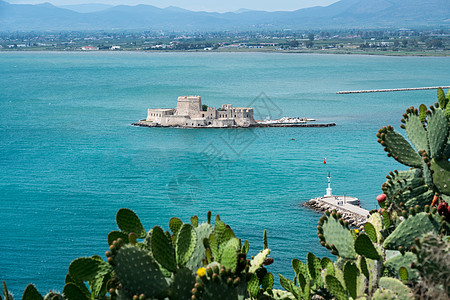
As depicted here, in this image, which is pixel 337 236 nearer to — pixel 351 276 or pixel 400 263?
pixel 351 276

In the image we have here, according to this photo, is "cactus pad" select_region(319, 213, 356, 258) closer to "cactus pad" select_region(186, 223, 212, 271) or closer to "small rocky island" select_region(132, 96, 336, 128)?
"cactus pad" select_region(186, 223, 212, 271)

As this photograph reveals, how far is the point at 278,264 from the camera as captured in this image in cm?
1819

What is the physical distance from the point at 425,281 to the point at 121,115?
5112cm

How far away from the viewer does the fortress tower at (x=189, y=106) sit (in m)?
46.1

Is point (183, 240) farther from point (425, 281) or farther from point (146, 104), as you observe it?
point (146, 104)

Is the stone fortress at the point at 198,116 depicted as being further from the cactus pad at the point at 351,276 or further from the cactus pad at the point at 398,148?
the cactus pad at the point at 351,276

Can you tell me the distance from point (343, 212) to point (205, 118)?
24.4 metres

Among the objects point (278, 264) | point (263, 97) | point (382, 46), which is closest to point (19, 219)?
point (278, 264)

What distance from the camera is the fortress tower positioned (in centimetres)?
4609

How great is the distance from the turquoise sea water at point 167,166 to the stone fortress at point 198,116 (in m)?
0.91

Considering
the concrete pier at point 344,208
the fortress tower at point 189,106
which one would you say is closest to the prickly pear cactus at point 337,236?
the concrete pier at point 344,208

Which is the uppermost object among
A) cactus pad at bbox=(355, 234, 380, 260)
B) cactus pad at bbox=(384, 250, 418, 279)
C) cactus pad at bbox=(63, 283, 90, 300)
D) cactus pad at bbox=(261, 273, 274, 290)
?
cactus pad at bbox=(355, 234, 380, 260)

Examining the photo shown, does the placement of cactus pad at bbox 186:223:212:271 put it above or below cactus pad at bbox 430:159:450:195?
below

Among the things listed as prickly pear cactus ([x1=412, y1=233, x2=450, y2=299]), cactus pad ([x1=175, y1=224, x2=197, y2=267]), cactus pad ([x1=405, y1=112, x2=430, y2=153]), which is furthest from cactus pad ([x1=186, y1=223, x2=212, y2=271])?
cactus pad ([x1=405, y1=112, x2=430, y2=153])
